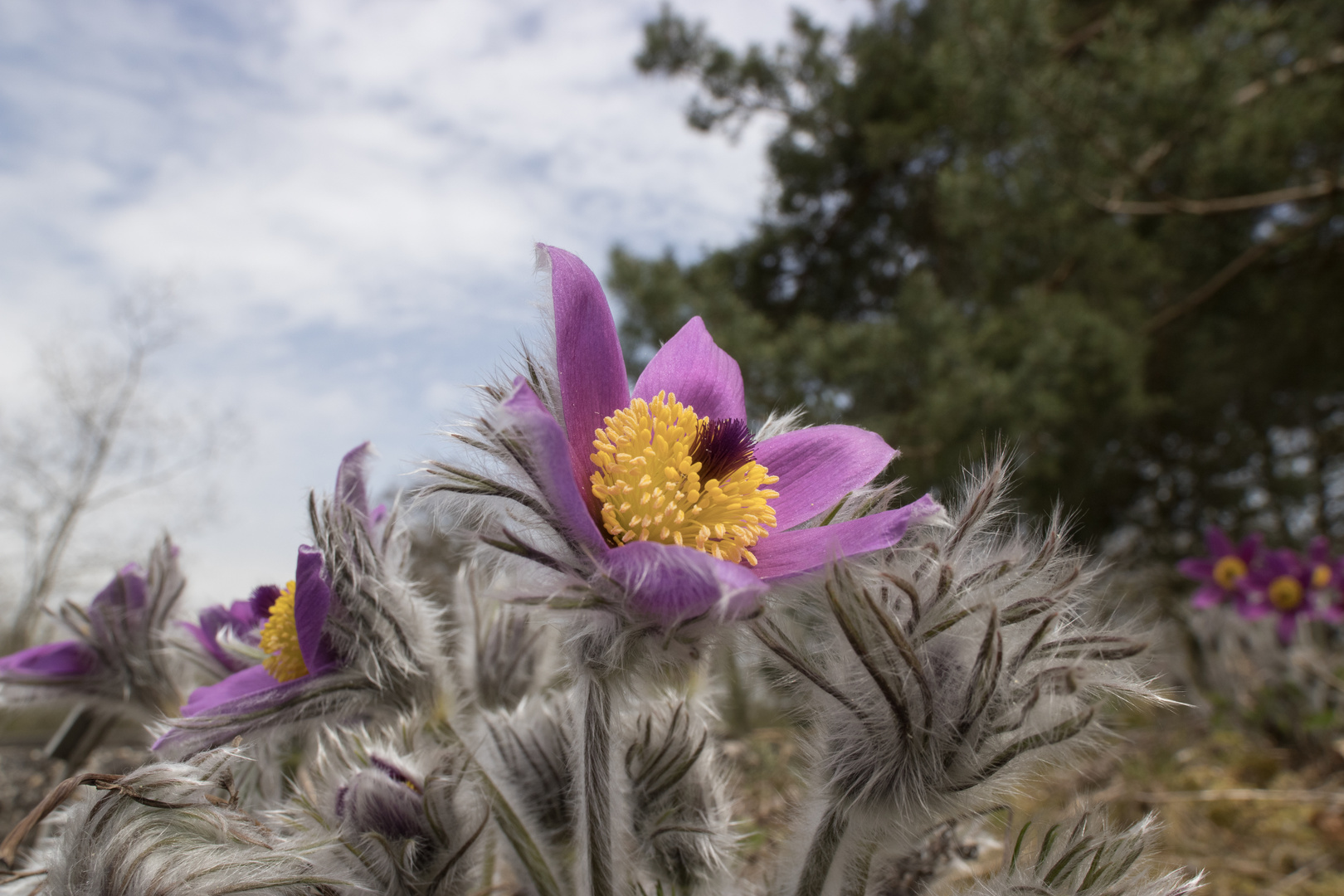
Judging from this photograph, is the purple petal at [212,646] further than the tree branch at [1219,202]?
No

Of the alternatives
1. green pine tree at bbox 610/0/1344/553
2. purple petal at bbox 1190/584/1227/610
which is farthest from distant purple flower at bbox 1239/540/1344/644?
green pine tree at bbox 610/0/1344/553

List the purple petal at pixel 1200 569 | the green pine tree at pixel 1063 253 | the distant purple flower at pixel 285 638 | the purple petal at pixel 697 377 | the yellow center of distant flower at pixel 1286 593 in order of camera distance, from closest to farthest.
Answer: the distant purple flower at pixel 285 638
the purple petal at pixel 697 377
the yellow center of distant flower at pixel 1286 593
the purple petal at pixel 1200 569
the green pine tree at pixel 1063 253

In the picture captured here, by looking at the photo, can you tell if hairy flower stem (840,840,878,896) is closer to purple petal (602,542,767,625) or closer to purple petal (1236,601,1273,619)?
purple petal (602,542,767,625)

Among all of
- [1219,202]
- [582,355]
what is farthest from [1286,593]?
[582,355]

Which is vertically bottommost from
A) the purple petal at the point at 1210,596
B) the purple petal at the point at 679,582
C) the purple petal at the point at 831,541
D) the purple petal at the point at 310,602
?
the purple petal at the point at 1210,596

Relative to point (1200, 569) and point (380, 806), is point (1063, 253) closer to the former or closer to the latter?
point (1200, 569)

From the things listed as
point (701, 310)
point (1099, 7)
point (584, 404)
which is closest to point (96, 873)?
point (584, 404)

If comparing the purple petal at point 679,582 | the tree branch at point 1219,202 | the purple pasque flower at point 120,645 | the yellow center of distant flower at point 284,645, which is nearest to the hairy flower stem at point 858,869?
the purple petal at point 679,582

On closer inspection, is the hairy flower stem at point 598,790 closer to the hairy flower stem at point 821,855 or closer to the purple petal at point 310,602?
the hairy flower stem at point 821,855
